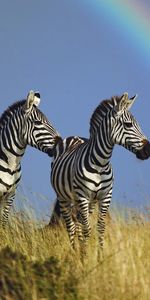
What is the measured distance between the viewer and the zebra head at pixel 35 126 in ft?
41.3

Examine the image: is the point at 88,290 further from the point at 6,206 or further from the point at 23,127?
the point at 23,127

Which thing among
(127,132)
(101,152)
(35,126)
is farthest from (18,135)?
(127,132)

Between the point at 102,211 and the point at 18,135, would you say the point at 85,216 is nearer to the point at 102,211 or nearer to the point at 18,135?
the point at 102,211

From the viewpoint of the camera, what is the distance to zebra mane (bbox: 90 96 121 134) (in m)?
11.6

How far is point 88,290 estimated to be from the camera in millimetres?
5852

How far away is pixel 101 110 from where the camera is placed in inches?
462

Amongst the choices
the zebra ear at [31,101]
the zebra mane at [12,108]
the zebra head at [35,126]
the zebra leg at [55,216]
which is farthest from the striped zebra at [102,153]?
the zebra leg at [55,216]

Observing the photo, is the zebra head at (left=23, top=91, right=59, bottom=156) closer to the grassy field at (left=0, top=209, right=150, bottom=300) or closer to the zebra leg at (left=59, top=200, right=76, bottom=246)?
the zebra leg at (left=59, top=200, right=76, bottom=246)

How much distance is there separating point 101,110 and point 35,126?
5.30ft

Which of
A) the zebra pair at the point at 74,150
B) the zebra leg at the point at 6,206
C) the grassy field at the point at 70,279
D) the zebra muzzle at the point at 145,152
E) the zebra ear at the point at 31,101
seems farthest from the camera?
the zebra ear at the point at 31,101

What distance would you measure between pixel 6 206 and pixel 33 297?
270 inches

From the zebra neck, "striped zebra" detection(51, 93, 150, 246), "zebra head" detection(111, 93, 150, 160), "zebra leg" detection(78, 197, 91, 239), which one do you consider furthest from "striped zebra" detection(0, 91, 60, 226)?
"zebra head" detection(111, 93, 150, 160)

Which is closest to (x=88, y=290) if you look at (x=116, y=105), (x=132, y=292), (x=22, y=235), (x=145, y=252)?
(x=132, y=292)

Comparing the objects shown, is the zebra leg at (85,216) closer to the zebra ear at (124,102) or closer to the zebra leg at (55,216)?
the zebra ear at (124,102)
